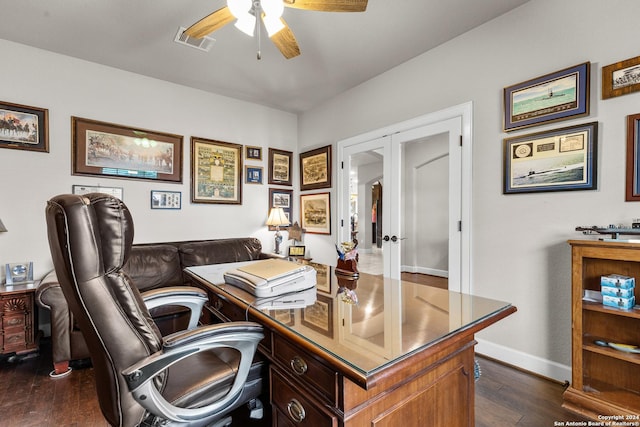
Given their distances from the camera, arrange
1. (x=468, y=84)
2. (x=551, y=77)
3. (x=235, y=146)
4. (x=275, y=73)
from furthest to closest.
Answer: (x=235, y=146) → (x=275, y=73) → (x=468, y=84) → (x=551, y=77)

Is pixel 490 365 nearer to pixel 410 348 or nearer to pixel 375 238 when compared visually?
pixel 375 238

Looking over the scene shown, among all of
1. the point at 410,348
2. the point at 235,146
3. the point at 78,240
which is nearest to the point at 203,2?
the point at 235,146

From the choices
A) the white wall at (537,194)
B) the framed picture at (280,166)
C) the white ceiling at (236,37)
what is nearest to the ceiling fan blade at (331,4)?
the white ceiling at (236,37)

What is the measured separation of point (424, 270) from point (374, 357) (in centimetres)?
254

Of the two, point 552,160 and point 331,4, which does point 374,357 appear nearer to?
point 331,4

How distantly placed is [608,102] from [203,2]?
298 cm

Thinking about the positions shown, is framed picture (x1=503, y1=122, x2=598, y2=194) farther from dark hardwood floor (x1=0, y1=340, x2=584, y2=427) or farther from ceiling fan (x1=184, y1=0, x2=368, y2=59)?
ceiling fan (x1=184, y1=0, x2=368, y2=59)

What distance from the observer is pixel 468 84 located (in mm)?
2744

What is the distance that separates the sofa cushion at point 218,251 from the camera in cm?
337

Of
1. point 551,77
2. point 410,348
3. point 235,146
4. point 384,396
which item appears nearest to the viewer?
point 410,348

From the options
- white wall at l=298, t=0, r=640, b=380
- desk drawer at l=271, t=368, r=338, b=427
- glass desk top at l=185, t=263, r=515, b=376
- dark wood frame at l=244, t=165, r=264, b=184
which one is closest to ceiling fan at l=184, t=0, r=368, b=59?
white wall at l=298, t=0, r=640, b=380

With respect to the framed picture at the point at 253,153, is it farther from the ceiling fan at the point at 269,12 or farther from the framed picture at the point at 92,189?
the ceiling fan at the point at 269,12

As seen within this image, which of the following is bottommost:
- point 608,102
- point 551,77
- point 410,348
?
point 410,348

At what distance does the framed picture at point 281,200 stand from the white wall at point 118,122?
0.11 m
